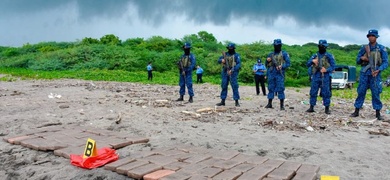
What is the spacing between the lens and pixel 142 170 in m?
4.43

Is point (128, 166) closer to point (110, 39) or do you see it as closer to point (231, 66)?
point (231, 66)

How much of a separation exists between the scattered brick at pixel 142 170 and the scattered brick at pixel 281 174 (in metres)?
1.34

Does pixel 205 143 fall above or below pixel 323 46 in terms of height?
below

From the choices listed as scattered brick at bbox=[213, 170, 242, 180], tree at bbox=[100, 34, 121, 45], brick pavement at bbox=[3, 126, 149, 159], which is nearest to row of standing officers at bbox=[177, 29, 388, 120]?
brick pavement at bbox=[3, 126, 149, 159]

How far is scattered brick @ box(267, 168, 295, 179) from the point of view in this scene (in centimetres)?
420

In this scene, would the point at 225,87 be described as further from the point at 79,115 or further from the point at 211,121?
the point at 79,115

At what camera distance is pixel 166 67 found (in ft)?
118

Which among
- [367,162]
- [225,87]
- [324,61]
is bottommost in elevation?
[367,162]

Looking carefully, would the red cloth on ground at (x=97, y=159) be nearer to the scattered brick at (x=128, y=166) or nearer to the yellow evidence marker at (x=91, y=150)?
the yellow evidence marker at (x=91, y=150)

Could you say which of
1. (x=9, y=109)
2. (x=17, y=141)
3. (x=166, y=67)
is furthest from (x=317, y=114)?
(x=166, y=67)

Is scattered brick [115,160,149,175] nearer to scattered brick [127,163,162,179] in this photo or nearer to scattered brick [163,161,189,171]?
scattered brick [127,163,162,179]

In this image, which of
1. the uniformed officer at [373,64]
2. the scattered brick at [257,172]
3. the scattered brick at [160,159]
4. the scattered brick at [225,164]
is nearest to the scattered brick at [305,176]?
the scattered brick at [257,172]

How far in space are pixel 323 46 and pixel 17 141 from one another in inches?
287

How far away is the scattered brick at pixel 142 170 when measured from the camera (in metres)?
4.32
